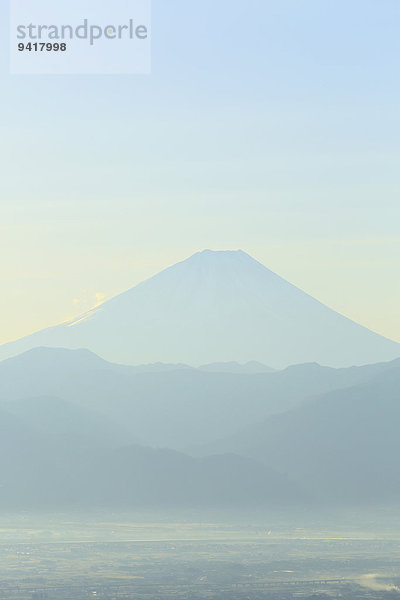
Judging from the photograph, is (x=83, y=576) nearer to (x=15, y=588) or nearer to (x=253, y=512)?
(x=15, y=588)

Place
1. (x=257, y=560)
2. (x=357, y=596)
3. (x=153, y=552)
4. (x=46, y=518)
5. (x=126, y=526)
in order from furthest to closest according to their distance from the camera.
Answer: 1. (x=46, y=518)
2. (x=126, y=526)
3. (x=153, y=552)
4. (x=257, y=560)
5. (x=357, y=596)

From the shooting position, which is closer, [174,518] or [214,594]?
[214,594]

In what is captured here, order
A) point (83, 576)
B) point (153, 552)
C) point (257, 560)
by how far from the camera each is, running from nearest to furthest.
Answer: point (83, 576) < point (257, 560) < point (153, 552)

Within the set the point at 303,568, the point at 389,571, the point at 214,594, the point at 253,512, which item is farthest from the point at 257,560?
the point at 253,512

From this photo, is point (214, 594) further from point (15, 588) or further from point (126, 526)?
point (126, 526)

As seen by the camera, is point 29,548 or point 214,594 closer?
point 214,594

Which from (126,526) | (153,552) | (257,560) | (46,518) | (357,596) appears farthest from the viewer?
(46,518)

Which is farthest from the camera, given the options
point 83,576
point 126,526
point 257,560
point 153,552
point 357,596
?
point 126,526

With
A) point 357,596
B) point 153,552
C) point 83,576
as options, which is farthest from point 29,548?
point 357,596
